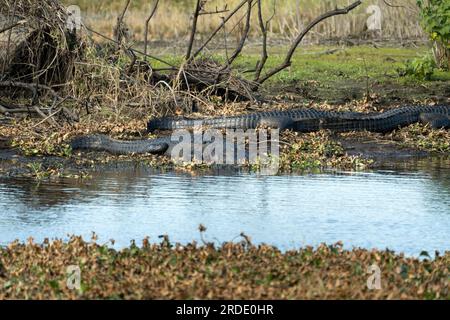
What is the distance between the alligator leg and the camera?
1385 centimetres

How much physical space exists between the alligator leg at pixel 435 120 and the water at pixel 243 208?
300cm

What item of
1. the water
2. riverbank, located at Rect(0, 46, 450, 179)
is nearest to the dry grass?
riverbank, located at Rect(0, 46, 450, 179)

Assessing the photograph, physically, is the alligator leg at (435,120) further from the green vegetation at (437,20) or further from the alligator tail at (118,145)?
the alligator tail at (118,145)

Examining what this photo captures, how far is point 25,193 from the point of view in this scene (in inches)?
370

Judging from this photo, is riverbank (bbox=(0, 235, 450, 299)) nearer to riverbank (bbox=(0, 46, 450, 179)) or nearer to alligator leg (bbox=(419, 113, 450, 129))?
riverbank (bbox=(0, 46, 450, 179))

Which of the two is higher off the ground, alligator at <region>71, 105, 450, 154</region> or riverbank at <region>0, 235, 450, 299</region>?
alligator at <region>71, 105, 450, 154</region>

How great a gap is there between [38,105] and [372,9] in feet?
44.4

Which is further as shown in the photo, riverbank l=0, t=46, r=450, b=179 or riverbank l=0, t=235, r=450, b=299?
riverbank l=0, t=46, r=450, b=179

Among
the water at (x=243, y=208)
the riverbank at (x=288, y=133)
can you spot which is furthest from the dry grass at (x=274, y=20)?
the water at (x=243, y=208)

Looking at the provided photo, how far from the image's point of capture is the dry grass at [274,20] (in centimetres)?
2470

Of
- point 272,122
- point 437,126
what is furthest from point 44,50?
point 437,126

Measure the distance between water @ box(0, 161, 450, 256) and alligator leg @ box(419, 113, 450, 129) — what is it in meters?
3.00

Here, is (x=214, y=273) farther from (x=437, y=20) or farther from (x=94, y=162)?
(x=437, y=20)

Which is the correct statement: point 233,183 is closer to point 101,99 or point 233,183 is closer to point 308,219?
point 308,219
